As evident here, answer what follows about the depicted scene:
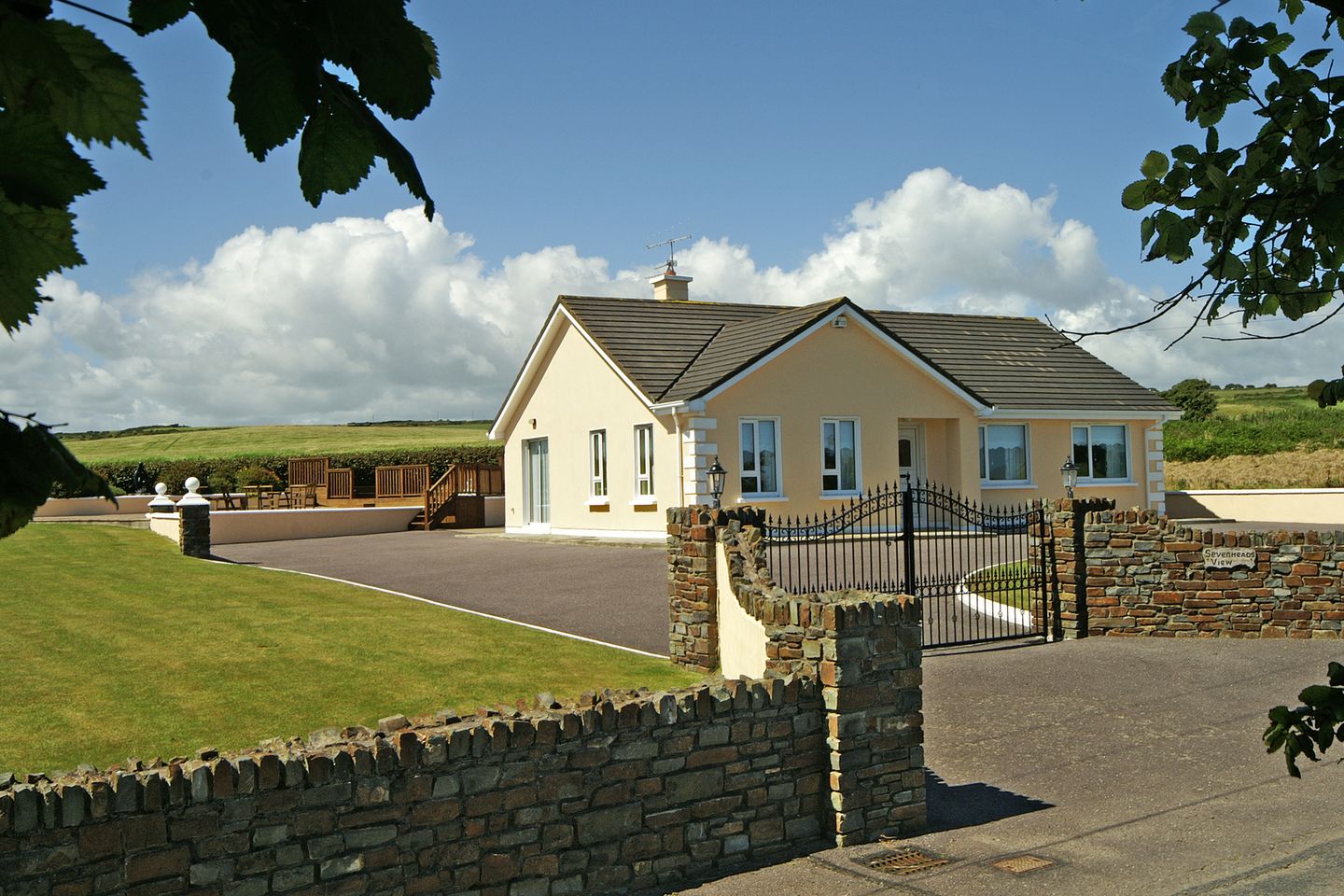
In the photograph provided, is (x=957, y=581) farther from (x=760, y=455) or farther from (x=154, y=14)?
(x=154, y=14)

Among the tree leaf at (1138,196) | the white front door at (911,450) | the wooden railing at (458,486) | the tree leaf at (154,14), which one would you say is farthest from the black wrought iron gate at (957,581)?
the wooden railing at (458,486)

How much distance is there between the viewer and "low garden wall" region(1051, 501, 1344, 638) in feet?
49.4

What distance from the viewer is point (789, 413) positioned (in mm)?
27547

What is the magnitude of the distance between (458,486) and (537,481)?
525 centimetres

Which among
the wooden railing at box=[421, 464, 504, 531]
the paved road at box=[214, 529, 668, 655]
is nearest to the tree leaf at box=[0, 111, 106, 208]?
the paved road at box=[214, 529, 668, 655]

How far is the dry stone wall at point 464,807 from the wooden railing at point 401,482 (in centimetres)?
3287

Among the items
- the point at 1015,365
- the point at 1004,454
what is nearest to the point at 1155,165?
the point at 1004,454

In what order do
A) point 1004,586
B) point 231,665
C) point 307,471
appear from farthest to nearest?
point 307,471, point 1004,586, point 231,665

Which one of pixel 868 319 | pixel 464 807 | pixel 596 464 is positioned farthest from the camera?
pixel 596 464

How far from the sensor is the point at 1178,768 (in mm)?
9383

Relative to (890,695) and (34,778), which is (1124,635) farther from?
(34,778)

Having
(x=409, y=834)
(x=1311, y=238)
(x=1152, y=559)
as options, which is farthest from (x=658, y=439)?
(x=1311, y=238)

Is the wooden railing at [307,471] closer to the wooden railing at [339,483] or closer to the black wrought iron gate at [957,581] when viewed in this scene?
the wooden railing at [339,483]

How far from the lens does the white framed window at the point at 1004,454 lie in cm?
3103
